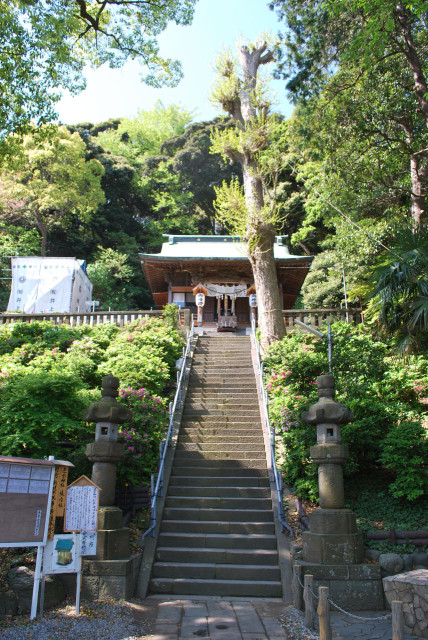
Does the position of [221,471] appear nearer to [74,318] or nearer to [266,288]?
[266,288]

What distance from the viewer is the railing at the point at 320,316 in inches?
591

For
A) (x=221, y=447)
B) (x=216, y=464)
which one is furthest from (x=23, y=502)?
(x=221, y=447)

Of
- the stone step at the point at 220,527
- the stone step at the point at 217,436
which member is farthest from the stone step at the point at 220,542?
the stone step at the point at 217,436

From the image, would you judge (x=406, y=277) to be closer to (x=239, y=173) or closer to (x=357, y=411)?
(x=357, y=411)

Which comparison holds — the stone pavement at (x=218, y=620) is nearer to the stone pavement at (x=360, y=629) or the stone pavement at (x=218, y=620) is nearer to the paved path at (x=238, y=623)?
the paved path at (x=238, y=623)

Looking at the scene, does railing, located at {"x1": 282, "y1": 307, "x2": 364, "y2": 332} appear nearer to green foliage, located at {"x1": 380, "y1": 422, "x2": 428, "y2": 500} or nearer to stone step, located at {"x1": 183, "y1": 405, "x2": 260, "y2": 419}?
stone step, located at {"x1": 183, "y1": 405, "x2": 260, "y2": 419}

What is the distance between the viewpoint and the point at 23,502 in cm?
482

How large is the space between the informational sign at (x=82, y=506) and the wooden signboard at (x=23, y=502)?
0.27 m

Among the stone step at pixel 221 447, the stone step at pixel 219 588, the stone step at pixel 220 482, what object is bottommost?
the stone step at pixel 219 588

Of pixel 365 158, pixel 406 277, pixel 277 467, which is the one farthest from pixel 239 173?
pixel 277 467

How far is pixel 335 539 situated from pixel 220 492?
101 inches

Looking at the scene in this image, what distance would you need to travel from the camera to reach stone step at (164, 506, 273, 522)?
703 cm

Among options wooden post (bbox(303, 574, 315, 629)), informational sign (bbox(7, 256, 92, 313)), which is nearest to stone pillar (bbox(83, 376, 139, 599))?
wooden post (bbox(303, 574, 315, 629))

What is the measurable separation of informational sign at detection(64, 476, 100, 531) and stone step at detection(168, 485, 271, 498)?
8.08 ft
